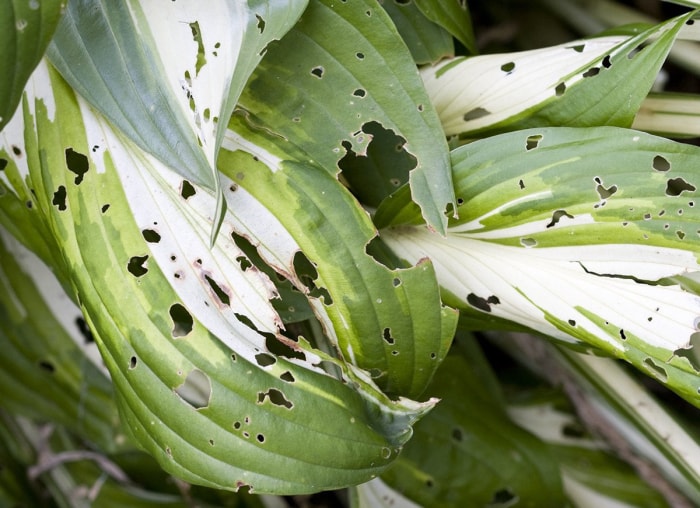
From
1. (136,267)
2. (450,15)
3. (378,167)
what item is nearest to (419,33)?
(450,15)

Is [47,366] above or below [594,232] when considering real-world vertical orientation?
below

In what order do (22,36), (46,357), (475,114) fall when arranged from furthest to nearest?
1. (46,357)
2. (475,114)
3. (22,36)

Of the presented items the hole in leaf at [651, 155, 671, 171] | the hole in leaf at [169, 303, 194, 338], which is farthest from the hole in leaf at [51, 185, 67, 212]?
the hole in leaf at [651, 155, 671, 171]

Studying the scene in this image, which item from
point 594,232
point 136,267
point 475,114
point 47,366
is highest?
point 475,114

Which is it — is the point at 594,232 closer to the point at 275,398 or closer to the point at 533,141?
the point at 533,141

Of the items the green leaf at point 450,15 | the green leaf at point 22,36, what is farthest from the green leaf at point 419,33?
the green leaf at point 22,36

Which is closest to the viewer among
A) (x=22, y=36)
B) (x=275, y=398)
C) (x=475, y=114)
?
(x=22, y=36)

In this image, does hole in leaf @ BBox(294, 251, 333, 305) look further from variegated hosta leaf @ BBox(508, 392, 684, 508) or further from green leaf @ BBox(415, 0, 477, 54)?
variegated hosta leaf @ BBox(508, 392, 684, 508)
